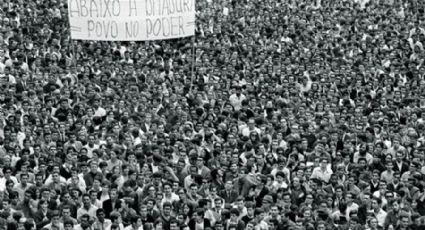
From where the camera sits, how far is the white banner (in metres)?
21.0

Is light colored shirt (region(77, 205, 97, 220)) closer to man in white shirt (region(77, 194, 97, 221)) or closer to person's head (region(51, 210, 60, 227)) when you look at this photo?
man in white shirt (region(77, 194, 97, 221))

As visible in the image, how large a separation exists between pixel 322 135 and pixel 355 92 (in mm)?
3369

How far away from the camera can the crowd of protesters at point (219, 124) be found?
1584 cm

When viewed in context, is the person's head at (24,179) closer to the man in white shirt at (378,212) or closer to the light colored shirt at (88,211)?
the light colored shirt at (88,211)

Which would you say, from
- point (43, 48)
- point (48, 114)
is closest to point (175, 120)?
point (48, 114)

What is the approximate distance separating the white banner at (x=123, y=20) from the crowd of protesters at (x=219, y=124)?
1012 millimetres

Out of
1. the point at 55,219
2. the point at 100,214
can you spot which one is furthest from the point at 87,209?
the point at 55,219

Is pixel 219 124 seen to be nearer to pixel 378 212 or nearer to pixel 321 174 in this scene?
pixel 321 174

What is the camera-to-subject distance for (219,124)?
1952 centimetres

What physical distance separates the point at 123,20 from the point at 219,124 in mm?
2920

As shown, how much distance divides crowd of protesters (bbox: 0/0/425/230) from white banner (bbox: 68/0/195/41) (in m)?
1.01

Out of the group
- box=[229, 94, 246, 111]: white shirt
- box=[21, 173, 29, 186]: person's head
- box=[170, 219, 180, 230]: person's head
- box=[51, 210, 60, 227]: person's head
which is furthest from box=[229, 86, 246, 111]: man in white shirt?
box=[51, 210, 60, 227]: person's head

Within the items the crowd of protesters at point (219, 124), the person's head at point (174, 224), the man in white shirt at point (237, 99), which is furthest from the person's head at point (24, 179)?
the man in white shirt at point (237, 99)

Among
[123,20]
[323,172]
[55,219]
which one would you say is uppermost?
[123,20]
